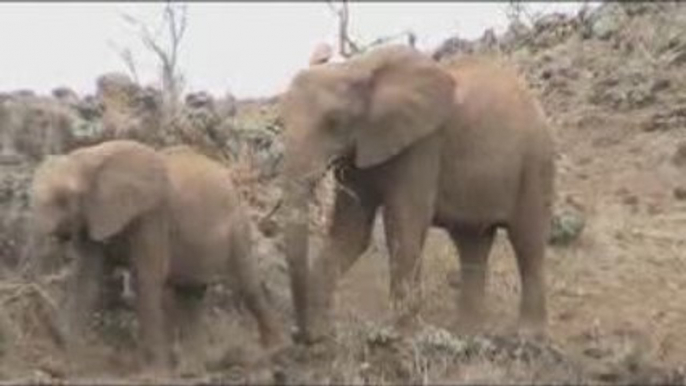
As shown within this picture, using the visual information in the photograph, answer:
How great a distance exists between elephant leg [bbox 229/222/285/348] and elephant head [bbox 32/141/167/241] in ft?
2.79

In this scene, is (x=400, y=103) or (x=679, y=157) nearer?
(x=400, y=103)

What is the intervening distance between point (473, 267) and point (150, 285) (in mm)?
2605

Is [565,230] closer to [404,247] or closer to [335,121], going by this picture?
[404,247]

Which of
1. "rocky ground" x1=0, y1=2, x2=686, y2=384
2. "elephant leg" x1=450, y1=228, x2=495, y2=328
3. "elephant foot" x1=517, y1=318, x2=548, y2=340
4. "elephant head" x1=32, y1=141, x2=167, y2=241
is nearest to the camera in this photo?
"rocky ground" x1=0, y1=2, x2=686, y2=384

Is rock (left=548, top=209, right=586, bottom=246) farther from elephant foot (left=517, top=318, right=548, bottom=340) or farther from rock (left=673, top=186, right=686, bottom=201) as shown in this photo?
elephant foot (left=517, top=318, right=548, bottom=340)

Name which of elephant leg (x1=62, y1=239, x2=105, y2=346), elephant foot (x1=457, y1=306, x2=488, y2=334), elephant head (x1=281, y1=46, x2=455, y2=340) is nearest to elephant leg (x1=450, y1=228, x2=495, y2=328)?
elephant foot (x1=457, y1=306, x2=488, y2=334)

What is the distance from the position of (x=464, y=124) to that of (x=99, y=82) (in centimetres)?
407

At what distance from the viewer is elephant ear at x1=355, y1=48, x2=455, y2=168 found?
13484 millimetres

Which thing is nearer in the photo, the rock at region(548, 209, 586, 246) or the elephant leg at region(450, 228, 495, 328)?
the elephant leg at region(450, 228, 495, 328)

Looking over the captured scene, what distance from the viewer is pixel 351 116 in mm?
13422

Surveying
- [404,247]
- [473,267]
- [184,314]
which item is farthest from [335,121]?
[473,267]

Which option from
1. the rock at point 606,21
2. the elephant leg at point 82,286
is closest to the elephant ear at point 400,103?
the elephant leg at point 82,286

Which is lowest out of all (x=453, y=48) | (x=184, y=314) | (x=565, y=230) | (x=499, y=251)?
(x=184, y=314)

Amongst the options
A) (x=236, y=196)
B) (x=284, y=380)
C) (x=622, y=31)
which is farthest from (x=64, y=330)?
(x=622, y=31)
